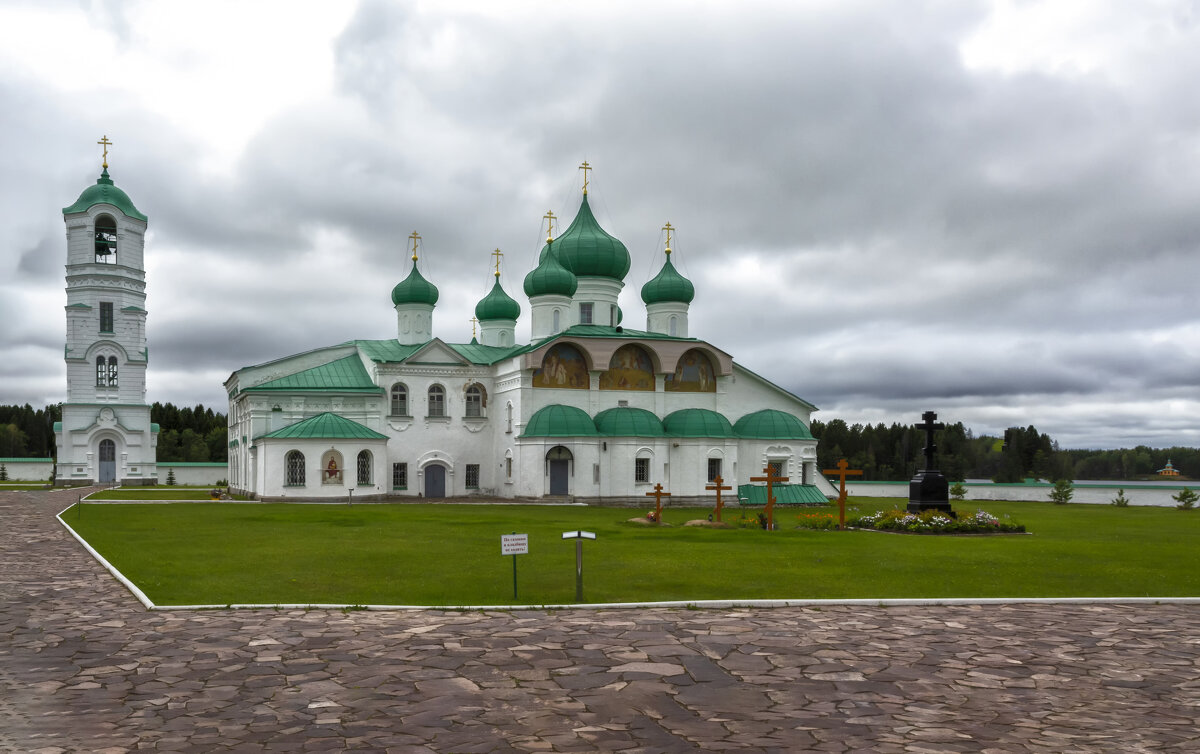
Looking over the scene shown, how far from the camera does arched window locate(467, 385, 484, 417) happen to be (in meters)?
44.9

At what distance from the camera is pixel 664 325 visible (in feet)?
156

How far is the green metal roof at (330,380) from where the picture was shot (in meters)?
43.0

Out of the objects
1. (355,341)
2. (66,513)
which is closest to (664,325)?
(355,341)

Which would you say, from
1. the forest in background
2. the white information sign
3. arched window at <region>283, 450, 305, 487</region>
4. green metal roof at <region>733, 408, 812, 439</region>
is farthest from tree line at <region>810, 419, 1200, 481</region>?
the white information sign

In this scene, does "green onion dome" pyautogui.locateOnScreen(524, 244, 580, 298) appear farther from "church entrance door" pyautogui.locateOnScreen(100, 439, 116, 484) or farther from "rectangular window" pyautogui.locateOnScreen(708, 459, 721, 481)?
"church entrance door" pyautogui.locateOnScreen(100, 439, 116, 484)

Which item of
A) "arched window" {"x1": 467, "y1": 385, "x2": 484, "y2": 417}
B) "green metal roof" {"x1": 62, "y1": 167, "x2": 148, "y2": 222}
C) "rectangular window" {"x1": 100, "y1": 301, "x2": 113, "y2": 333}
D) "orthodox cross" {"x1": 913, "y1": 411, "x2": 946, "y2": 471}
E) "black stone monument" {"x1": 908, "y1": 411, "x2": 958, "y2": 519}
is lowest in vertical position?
"black stone monument" {"x1": 908, "y1": 411, "x2": 958, "y2": 519}

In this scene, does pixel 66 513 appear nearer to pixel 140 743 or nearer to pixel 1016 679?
pixel 140 743

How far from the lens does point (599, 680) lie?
7.97m

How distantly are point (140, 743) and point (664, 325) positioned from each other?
138 feet

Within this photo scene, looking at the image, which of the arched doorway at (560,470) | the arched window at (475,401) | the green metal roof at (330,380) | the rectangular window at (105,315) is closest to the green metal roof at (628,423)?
the arched doorway at (560,470)

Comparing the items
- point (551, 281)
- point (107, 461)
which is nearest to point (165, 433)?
point (107, 461)

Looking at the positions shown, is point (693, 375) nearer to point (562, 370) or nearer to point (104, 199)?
point (562, 370)

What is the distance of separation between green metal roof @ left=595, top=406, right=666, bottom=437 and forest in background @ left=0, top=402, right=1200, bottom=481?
108ft

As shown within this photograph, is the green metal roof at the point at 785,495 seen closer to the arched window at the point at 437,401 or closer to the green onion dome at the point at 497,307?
the arched window at the point at 437,401
